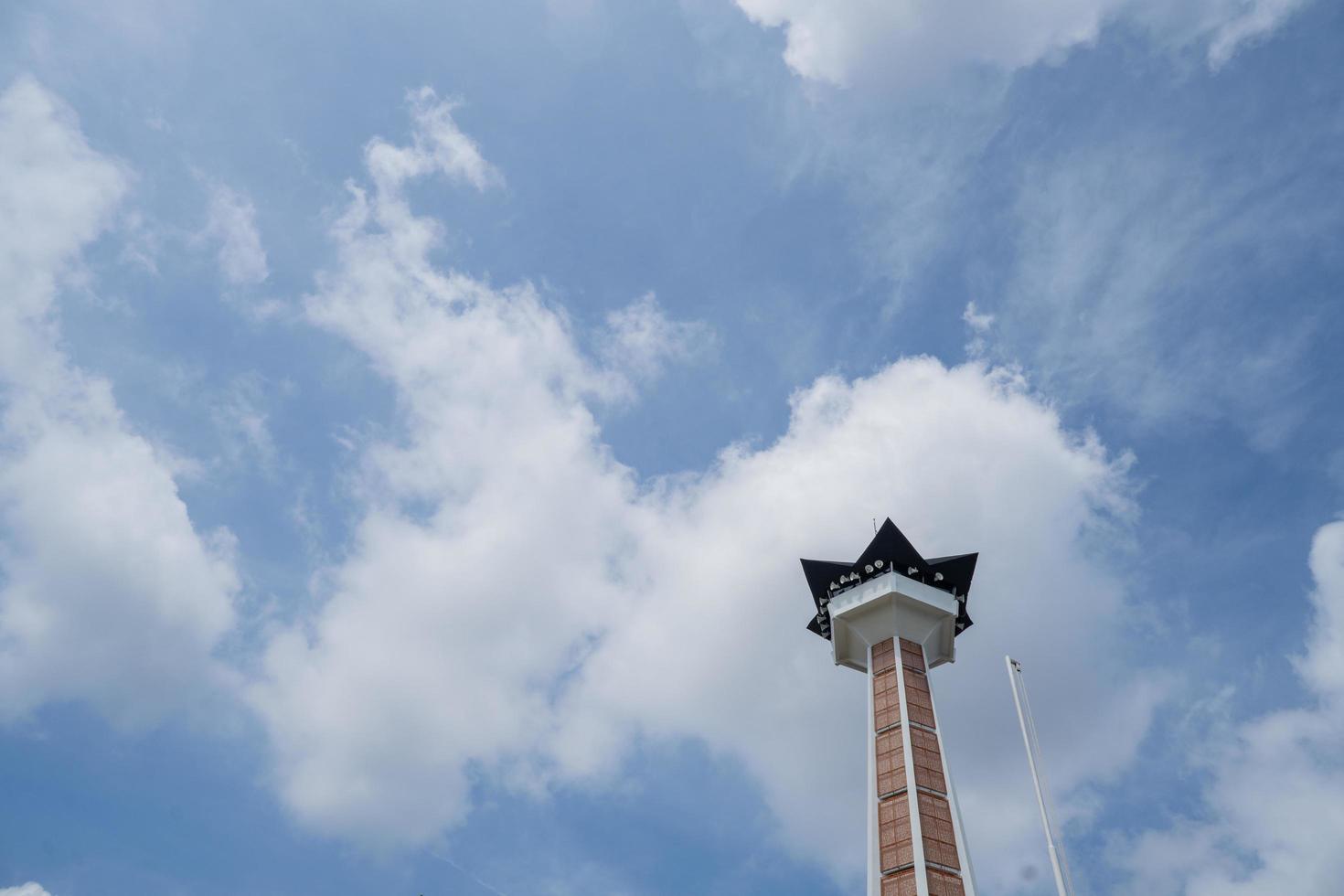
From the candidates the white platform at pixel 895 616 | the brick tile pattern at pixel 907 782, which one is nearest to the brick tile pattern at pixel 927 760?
the brick tile pattern at pixel 907 782

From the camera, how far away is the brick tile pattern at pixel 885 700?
228ft

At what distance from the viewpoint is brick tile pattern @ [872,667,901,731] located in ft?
228

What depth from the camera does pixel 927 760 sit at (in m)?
66.2

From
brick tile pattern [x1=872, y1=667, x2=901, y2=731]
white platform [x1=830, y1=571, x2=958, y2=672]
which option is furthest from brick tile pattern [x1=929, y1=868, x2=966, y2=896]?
white platform [x1=830, y1=571, x2=958, y2=672]

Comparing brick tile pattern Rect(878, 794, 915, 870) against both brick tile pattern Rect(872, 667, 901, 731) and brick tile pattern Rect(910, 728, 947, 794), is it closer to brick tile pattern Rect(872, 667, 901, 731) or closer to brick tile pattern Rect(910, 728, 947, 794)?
brick tile pattern Rect(910, 728, 947, 794)

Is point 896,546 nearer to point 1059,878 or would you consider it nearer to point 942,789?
point 942,789

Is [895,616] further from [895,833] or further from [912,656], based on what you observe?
[895,833]

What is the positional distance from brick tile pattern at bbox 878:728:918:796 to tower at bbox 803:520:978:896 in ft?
0.26

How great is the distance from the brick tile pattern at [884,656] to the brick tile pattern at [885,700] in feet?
1.82

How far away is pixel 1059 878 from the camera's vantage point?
37656mm

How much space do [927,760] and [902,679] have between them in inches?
283

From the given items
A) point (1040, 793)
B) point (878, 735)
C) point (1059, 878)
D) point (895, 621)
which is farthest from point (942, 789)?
point (1059, 878)

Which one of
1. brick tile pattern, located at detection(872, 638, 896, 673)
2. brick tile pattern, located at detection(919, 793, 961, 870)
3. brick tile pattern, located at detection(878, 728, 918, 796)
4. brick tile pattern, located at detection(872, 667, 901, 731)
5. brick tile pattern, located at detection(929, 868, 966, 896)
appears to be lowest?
brick tile pattern, located at detection(929, 868, 966, 896)

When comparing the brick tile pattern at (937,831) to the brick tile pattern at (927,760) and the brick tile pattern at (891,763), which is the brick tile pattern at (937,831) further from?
the brick tile pattern at (891,763)
